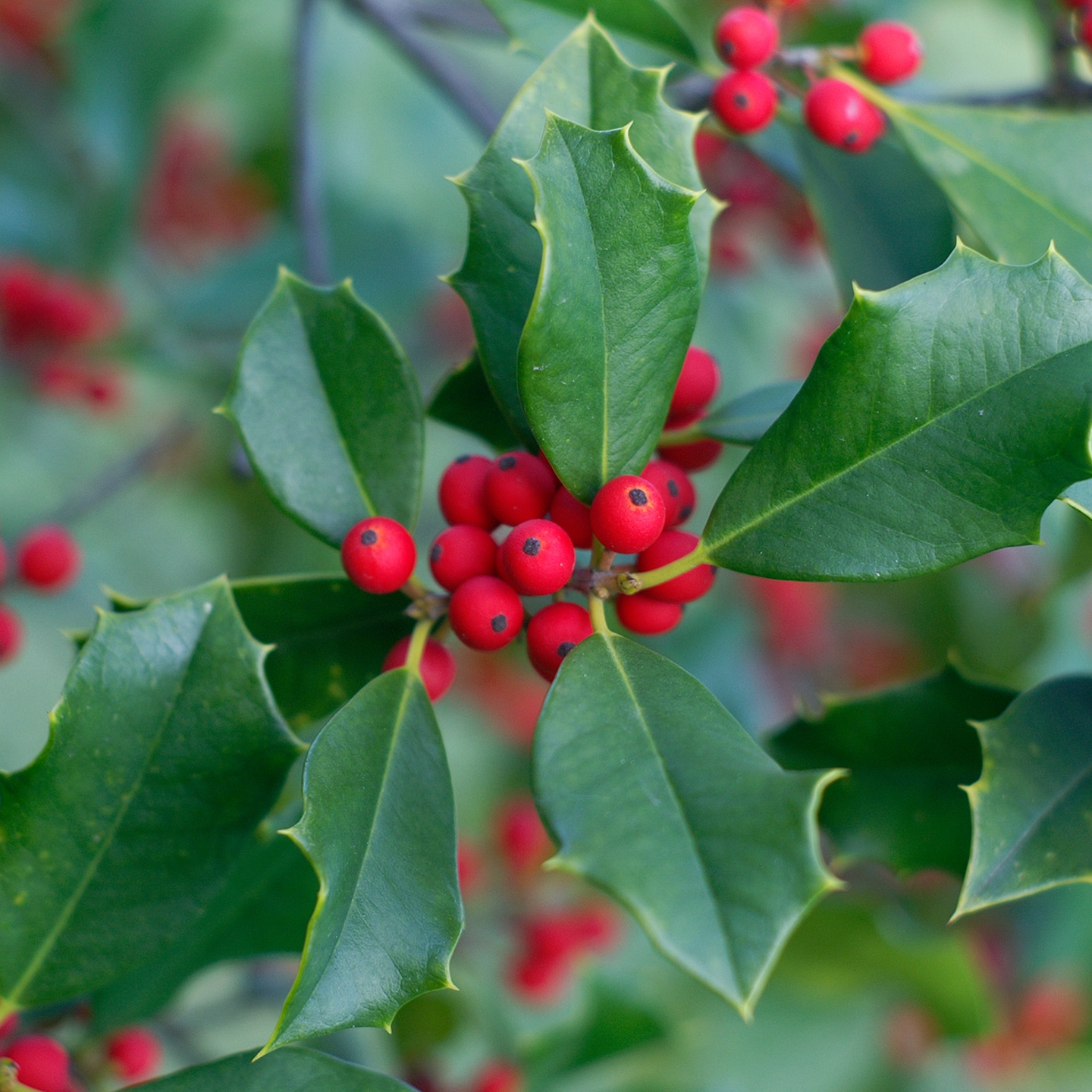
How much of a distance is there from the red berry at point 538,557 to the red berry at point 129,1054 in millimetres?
686

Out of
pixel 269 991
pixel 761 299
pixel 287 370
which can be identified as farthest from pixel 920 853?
pixel 761 299

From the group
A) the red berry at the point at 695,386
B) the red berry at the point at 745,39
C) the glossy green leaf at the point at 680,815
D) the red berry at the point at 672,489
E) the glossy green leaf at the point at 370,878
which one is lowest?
the glossy green leaf at the point at 370,878

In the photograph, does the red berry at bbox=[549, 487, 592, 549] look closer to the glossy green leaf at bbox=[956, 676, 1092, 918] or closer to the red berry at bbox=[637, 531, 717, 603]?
the red berry at bbox=[637, 531, 717, 603]

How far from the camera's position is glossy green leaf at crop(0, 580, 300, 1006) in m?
0.76

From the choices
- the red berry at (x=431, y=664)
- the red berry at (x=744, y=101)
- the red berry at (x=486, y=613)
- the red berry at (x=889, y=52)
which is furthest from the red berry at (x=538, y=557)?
the red berry at (x=889, y=52)

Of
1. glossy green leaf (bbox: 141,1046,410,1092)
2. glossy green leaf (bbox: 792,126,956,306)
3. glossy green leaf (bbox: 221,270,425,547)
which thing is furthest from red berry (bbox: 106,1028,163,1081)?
glossy green leaf (bbox: 792,126,956,306)

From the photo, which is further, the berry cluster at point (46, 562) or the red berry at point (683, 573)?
the berry cluster at point (46, 562)

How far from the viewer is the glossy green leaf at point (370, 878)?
655mm

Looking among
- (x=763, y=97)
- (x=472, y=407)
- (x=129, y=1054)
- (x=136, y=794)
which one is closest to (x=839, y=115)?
(x=763, y=97)

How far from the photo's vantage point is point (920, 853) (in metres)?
0.99

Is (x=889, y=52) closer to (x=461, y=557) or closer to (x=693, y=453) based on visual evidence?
(x=693, y=453)

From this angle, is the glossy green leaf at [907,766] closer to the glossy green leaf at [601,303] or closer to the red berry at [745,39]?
the glossy green leaf at [601,303]

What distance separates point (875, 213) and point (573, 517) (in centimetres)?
58

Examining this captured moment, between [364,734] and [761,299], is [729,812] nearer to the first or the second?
[364,734]
